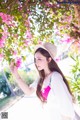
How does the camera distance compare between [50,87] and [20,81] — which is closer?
[50,87]

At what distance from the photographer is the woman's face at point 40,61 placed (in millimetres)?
2641

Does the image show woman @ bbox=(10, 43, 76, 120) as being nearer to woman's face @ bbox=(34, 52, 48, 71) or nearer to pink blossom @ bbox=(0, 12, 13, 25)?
woman's face @ bbox=(34, 52, 48, 71)

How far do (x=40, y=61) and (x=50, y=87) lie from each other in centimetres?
24

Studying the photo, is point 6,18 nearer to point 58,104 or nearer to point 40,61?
point 40,61

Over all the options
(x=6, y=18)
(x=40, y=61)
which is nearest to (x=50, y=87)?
(x=40, y=61)

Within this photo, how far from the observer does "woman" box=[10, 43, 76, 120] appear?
8.07 feet

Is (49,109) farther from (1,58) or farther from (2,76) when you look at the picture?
(2,76)

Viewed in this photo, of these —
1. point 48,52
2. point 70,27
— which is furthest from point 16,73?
point 70,27

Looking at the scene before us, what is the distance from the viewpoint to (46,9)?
3572 millimetres

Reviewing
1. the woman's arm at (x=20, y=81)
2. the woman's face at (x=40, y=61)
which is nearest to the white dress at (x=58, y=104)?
the woman's face at (x=40, y=61)

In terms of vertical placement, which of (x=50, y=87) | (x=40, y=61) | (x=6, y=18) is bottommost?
(x=50, y=87)

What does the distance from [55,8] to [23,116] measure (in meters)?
2.88

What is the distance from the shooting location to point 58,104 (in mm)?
2471

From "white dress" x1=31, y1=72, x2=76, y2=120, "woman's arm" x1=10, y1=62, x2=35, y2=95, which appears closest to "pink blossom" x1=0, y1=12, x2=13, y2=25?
"woman's arm" x1=10, y1=62, x2=35, y2=95
